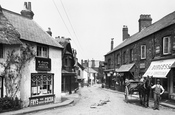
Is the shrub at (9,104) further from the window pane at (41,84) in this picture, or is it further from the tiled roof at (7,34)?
the tiled roof at (7,34)

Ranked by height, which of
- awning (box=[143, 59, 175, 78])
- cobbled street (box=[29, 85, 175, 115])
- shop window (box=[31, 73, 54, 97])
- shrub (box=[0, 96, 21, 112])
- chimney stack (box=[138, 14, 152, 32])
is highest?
chimney stack (box=[138, 14, 152, 32])

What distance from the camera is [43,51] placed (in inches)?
571

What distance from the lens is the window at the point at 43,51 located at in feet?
46.3

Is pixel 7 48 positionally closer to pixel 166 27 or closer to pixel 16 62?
pixel 16 62

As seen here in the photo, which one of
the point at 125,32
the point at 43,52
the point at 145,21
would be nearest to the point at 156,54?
the point at 145,21

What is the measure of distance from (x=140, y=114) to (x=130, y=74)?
1380cm

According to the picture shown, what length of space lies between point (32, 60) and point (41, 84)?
7.18 feet

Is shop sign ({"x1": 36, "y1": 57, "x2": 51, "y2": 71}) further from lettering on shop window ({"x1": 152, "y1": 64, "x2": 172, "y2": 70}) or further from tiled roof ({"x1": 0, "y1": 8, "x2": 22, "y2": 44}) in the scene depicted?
lettering on shop window ({"x1": 152, "y1": 64, "x2": 172, "y2": 70})

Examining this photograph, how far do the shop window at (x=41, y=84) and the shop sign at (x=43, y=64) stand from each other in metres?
0.53

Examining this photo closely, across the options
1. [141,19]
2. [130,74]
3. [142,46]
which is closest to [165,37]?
[142,46]

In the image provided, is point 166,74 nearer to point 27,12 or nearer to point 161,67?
point 161,67

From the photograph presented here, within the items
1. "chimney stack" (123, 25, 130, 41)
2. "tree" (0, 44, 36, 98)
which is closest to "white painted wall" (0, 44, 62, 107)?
"tree" (0, 44, 36, 98)

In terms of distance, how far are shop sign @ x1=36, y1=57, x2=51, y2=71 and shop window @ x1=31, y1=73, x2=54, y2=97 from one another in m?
0.53

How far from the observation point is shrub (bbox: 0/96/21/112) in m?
10.8
